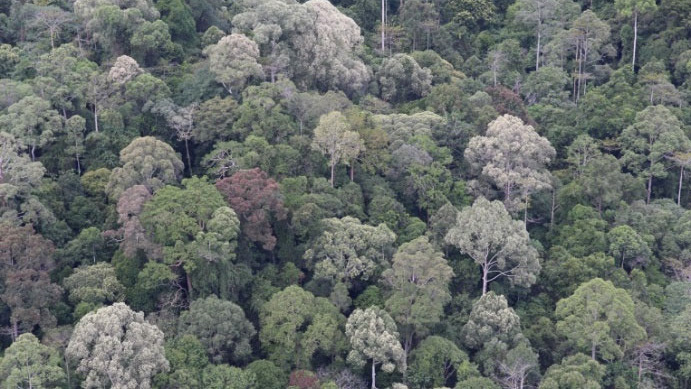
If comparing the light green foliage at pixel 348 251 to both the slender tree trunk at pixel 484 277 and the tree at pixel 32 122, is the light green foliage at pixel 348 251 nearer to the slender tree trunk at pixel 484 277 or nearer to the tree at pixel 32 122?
the slender tree trunk at pixel 484 277

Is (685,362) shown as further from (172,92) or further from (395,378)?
(172,92)

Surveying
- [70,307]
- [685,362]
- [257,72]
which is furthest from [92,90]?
Result: [685,362]

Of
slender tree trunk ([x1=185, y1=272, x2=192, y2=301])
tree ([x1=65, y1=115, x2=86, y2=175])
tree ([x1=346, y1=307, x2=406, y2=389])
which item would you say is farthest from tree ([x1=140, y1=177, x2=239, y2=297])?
tree ([x1=65, y1=115, x2=86, y2=175])

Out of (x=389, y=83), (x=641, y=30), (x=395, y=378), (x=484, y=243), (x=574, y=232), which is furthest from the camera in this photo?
(x=641, y=30)

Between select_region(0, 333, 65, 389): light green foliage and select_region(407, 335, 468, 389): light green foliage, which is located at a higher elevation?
select_region(0, 333, 65, 389): light green foliage

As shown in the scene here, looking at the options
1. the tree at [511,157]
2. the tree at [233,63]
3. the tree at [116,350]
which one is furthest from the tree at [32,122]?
the tree at [511,157]

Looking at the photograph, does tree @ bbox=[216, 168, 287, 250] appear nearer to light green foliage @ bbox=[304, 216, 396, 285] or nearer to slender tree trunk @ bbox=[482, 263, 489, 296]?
light green foliage @ bbox=[304, 216, 396, 285]
